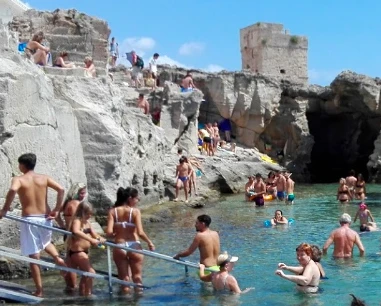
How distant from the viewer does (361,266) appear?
10602mm

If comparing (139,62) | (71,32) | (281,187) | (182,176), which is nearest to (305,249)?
(182,176)

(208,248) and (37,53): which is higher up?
(37,53)

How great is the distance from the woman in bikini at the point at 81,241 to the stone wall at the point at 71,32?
1123cm

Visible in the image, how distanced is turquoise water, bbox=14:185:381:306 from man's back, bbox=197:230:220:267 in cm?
37

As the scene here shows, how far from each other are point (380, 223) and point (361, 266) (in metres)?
6.12

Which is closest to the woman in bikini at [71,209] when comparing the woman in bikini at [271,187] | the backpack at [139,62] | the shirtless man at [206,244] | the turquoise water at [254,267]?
the turquoise water at [254,267]

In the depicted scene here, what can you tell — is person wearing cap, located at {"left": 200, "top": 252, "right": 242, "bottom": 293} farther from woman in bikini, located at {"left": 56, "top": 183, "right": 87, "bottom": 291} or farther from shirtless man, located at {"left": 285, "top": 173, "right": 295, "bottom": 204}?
shirtless man, located at {"left": 285, "top": 173, "right": 295, "bottom": 204}

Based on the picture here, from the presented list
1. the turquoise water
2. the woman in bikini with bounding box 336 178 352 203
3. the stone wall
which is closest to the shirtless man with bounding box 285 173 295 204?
the woman in bikini with bounding box 336 178 352 203

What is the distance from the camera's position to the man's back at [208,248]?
866 cm

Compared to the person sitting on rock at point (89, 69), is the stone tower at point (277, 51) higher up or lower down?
higher up

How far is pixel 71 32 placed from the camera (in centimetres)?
1955

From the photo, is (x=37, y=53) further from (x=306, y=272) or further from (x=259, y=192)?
(x=259, y=192)

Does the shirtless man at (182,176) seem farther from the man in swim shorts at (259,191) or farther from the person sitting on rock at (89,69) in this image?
the person sitting on rock at (89,69)

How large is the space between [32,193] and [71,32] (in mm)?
12733
